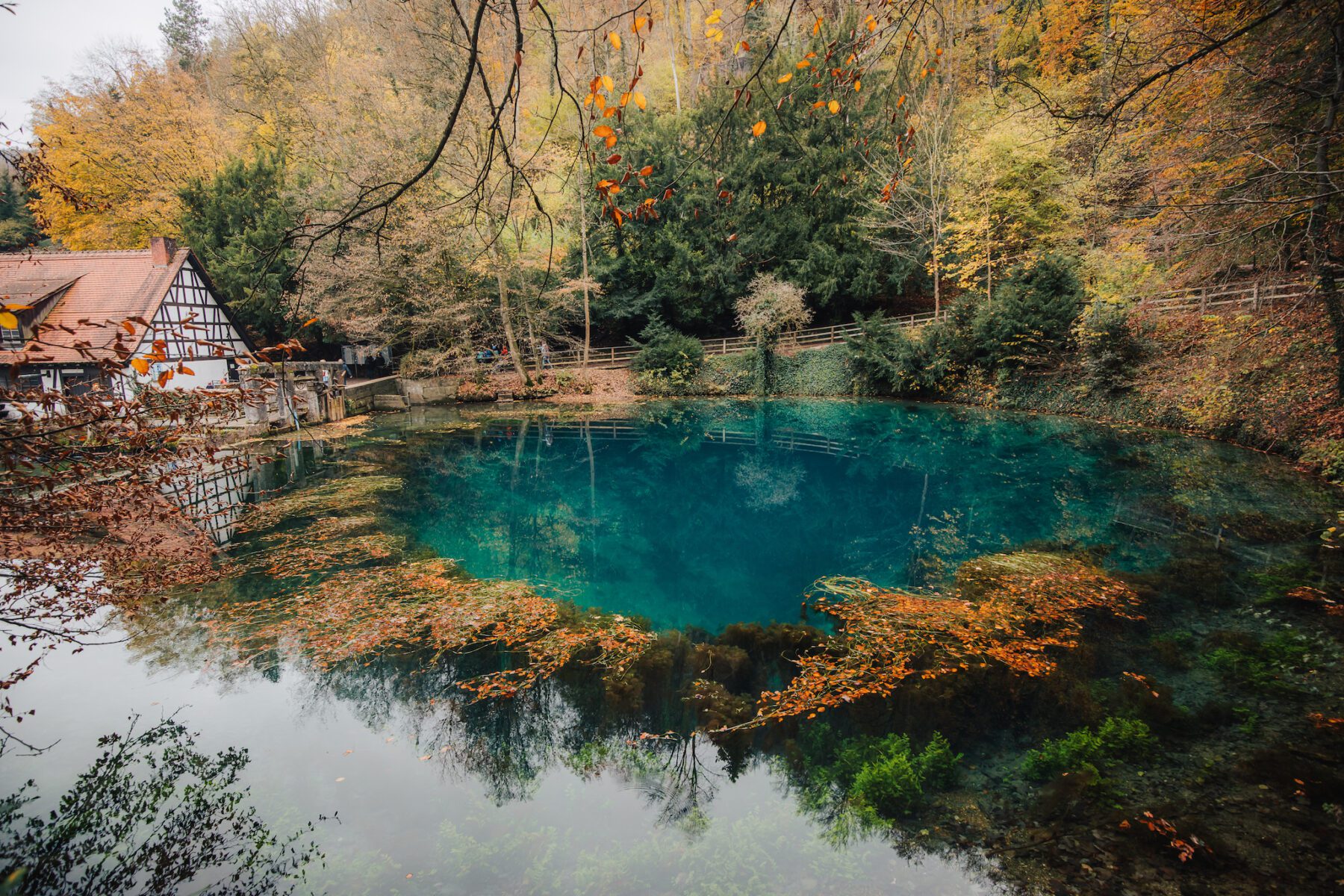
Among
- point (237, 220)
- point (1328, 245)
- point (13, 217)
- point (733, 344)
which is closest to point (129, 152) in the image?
point (237, 220)

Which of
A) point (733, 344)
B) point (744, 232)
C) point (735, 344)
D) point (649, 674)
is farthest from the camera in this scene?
point (733, 344)

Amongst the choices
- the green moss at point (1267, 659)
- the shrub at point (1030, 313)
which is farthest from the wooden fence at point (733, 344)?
the green moss at point (1267, 659)

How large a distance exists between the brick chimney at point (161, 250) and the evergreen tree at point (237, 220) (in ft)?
15.8

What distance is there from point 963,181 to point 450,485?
2092 cm

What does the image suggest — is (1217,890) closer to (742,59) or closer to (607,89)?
(607,89)

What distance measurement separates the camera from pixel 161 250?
68.4 ft

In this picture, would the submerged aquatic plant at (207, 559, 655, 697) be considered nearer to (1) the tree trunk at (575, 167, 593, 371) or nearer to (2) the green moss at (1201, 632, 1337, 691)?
(2) the green moss at (1201, 632, 1337, 691)

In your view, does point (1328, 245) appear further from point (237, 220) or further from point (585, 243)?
point (237, 220)

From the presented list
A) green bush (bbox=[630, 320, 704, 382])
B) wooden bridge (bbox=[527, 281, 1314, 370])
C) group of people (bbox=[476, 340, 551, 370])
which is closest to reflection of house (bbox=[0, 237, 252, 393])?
group of people (bbox=[476, 340, 551, 370])

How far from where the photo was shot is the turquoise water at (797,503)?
966cm

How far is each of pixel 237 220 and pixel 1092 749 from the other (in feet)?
110

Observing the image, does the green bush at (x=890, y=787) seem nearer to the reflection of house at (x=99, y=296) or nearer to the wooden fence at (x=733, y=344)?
the reflection of house at (x=99, y=296)

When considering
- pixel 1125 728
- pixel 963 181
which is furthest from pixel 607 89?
pixel 963 181

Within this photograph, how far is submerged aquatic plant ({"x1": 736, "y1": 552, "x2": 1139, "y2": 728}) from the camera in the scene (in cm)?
643
